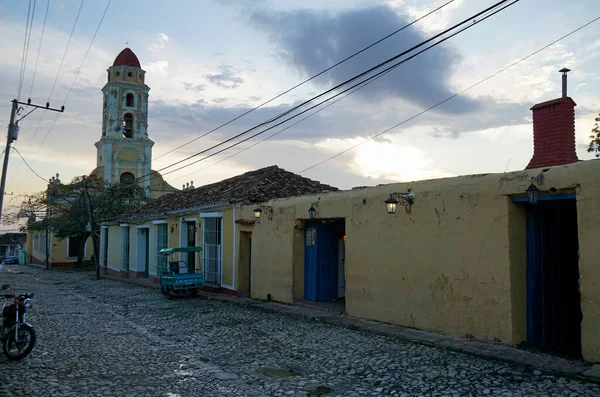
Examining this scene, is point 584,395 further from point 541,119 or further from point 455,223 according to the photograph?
point 541,119

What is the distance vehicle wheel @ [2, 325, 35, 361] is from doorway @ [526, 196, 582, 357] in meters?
7.59

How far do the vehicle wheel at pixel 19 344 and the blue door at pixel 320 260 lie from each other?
6884mm

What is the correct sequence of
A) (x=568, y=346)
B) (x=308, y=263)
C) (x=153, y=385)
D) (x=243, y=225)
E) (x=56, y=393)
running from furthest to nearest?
(x=243, y=225)
(x=308, y=263)
(x=568, y=346)
(x=153, y=385)
(x=56, y=393)

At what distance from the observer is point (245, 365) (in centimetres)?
708

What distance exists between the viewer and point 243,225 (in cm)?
1483

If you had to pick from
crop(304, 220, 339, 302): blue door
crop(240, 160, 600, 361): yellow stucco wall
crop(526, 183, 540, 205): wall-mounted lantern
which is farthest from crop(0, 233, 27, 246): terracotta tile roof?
crop(526, 183, 540, 205): wall-mounted lantern

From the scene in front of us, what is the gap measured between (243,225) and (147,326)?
5060 millimetres

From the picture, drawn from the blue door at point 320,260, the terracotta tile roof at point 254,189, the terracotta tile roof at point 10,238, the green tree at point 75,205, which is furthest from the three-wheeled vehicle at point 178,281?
the terracotta tile roof at point 10,238

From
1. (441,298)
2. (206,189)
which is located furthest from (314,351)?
(206,189)

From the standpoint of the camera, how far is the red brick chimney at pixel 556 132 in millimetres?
8820

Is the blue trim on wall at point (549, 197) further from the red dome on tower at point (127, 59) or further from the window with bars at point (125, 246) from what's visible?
the red dome on tower at point (127, 59)

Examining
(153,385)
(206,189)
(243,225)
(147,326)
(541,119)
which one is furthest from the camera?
(206,189)

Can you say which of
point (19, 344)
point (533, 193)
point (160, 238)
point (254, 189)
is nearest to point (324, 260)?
point (254, 189)

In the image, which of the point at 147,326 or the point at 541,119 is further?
the point at 147,326
